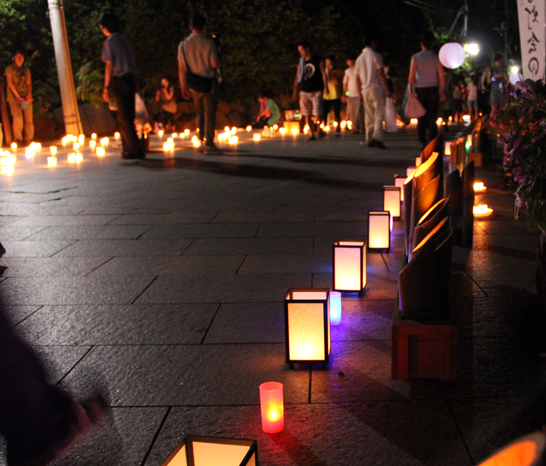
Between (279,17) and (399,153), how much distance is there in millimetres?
12299

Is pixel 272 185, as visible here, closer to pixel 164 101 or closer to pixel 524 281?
pixel 524 281

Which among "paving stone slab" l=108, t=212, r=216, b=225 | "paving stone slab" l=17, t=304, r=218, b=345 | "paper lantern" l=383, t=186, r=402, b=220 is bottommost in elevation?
"paving stone slab" l=17, t=304, r=218, b=345

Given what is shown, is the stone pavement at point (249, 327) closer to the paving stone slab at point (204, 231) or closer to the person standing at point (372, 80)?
the paving stone slab at point (204, 231)

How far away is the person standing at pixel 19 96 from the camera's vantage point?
14.6m

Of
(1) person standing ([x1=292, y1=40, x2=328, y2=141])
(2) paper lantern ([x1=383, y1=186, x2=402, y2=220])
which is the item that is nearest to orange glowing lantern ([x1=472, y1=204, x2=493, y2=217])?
(2) paper lantern ([x1=383, y1=186, x2=402, y2=220])

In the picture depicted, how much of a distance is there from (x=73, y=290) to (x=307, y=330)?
76.1 inches

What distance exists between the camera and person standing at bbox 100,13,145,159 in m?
10.1

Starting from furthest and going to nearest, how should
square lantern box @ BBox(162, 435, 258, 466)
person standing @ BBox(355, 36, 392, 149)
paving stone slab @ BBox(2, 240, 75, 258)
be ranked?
1. person standing @ BBox(355, 36, 392, 149)
2. paving stone slab @ BBox(2, 240, 75, 258)
3. square lantern box @ BBox(162, 435, 258, 466)

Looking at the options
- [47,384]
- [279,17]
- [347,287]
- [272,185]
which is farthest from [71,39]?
[47,384]

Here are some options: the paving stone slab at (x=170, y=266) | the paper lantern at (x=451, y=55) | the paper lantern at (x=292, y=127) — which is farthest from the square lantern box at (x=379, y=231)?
the paper lantern at (x=292, y=127)

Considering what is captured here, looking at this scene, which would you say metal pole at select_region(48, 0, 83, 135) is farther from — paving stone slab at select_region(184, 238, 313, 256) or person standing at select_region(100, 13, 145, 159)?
paving stone slab at select_region(184, 238, 313, 256)

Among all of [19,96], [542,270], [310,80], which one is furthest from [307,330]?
[19,96]

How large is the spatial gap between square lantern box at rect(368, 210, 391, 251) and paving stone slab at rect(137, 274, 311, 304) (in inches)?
28.8

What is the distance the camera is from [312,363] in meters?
2.84
